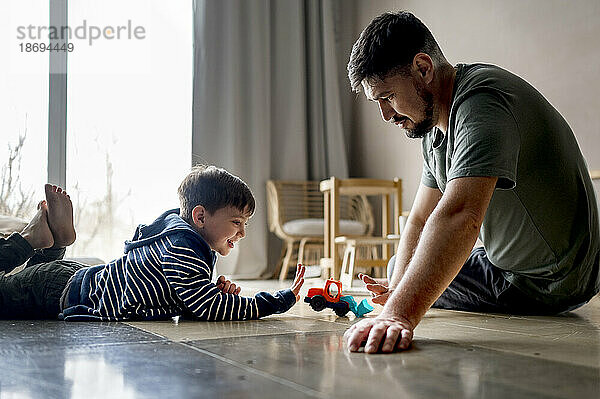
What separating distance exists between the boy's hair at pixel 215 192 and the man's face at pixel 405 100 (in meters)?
0.43

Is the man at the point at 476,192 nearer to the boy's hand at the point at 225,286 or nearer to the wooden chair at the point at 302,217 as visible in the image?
the boy's hand at the point at 225,286

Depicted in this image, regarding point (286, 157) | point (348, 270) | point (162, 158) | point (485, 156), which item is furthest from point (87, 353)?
point (286, 157)

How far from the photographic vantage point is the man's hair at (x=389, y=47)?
1.56 m

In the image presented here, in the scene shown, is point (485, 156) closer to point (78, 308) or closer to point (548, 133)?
point (548, 133)

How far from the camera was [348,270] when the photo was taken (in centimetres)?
383

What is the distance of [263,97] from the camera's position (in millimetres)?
4957

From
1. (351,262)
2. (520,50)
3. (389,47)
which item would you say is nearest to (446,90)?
(389,47)

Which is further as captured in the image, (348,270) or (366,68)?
(348,270)

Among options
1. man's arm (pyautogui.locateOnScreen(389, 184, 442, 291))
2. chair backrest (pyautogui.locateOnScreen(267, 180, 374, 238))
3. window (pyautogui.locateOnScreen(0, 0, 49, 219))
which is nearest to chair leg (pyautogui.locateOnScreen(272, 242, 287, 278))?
chair backrest (pyautogui.locateOnScreen(267, 180, 374, 238))

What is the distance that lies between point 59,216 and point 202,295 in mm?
561

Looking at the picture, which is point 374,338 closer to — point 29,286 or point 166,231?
point 166,231

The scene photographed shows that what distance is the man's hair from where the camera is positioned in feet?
5.10

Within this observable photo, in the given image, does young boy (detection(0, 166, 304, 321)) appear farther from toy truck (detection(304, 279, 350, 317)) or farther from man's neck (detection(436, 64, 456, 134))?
man's neck (detection(436, 64, 456, 134))

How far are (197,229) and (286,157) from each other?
3.24 m
